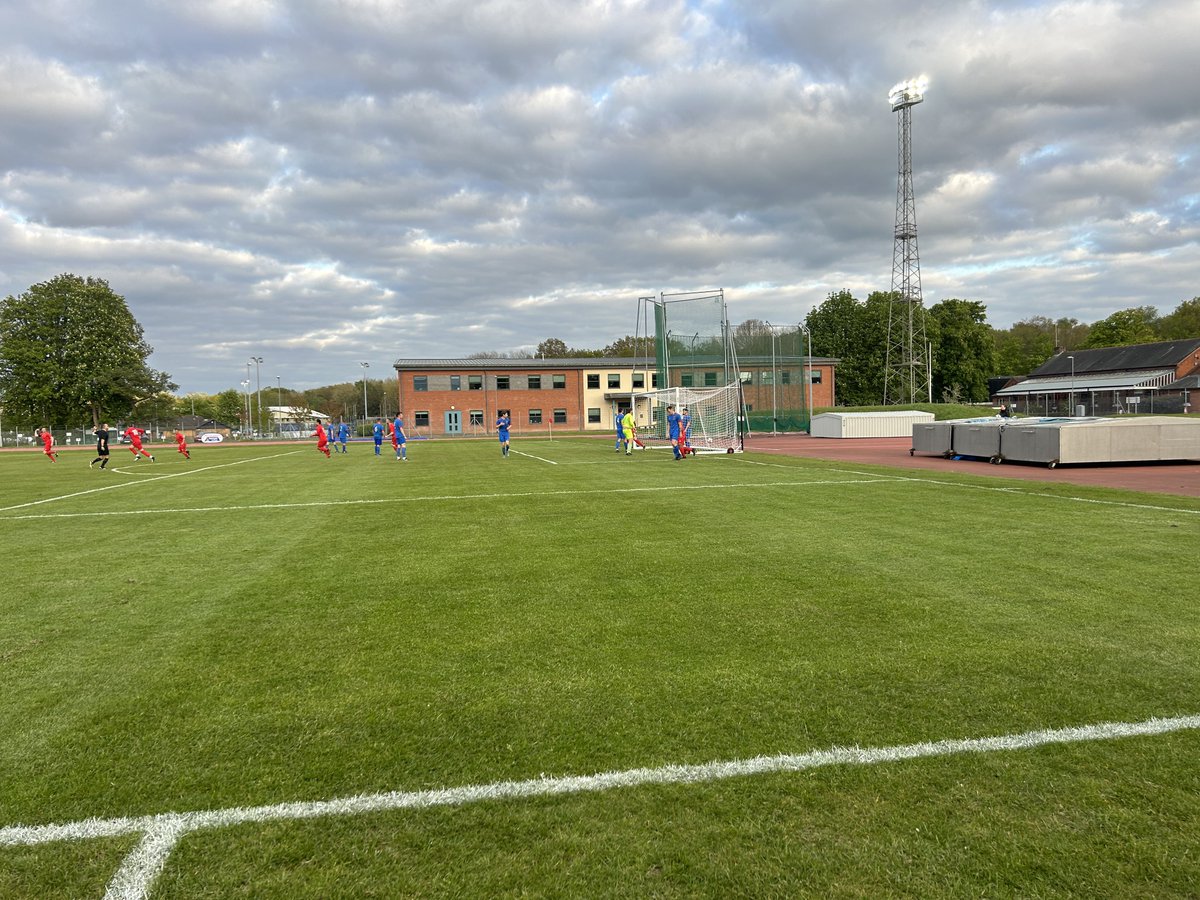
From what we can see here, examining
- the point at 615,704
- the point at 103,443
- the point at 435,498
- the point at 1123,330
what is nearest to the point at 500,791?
the point at 615,704

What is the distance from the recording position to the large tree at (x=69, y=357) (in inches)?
2399

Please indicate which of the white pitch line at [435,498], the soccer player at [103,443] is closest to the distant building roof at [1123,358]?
the white pitch line at [435,498]

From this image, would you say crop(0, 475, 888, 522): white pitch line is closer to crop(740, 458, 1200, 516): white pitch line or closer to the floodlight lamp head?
crop(740, 458, 1200, 516): white pitch line

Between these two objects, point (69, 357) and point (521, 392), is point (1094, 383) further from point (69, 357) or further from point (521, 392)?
point (69, 357)

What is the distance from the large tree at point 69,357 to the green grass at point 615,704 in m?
66.6

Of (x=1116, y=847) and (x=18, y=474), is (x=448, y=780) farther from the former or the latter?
(x=18, y=474)

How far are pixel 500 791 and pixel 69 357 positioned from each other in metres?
76.6

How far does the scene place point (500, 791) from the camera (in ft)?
9.52

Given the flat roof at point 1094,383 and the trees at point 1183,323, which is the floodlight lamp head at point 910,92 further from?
the trees at point 1183,323

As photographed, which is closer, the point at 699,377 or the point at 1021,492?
the point at 1021,492

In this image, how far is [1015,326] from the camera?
116312mm

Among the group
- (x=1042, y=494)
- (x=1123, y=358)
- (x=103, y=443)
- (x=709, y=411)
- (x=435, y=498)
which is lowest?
(x=1042, y=494)

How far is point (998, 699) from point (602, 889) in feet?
8.37

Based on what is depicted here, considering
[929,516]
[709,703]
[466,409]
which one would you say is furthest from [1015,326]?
[709,703]
